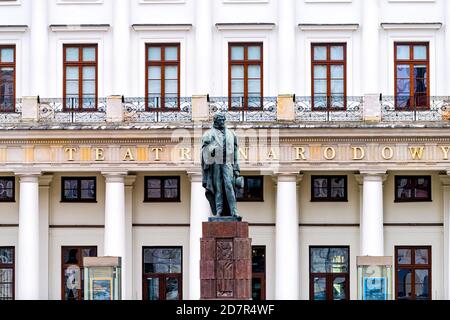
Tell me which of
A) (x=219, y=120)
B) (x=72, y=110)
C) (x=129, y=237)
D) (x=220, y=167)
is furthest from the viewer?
(x=129, y=237)

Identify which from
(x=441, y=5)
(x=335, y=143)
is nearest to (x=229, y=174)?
(x=335, y=143)

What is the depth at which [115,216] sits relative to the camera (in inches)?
2265

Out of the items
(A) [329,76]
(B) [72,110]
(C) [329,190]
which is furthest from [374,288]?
(B) [72,110]

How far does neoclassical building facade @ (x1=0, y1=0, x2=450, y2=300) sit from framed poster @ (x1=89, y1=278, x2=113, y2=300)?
5.77 metres

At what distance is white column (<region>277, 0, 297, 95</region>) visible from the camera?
2276 inches

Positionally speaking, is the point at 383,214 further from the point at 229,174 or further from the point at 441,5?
the point at 229,174

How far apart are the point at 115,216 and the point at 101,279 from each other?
20.5 feet

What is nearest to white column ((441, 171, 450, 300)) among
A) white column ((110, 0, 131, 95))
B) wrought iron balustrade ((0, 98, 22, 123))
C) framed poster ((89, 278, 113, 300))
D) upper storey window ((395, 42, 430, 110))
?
upper storey window ((395, 42, 430, 110))

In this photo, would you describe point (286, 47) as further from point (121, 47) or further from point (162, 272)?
point (162, 272)

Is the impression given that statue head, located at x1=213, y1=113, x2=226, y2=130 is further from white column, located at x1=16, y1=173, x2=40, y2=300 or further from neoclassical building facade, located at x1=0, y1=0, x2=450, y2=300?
white column, located at x1=16, y1=173, x2=40, y2=300

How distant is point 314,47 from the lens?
58.6 m

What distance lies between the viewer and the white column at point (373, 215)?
187 ft

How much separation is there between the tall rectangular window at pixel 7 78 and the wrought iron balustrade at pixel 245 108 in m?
6.58
